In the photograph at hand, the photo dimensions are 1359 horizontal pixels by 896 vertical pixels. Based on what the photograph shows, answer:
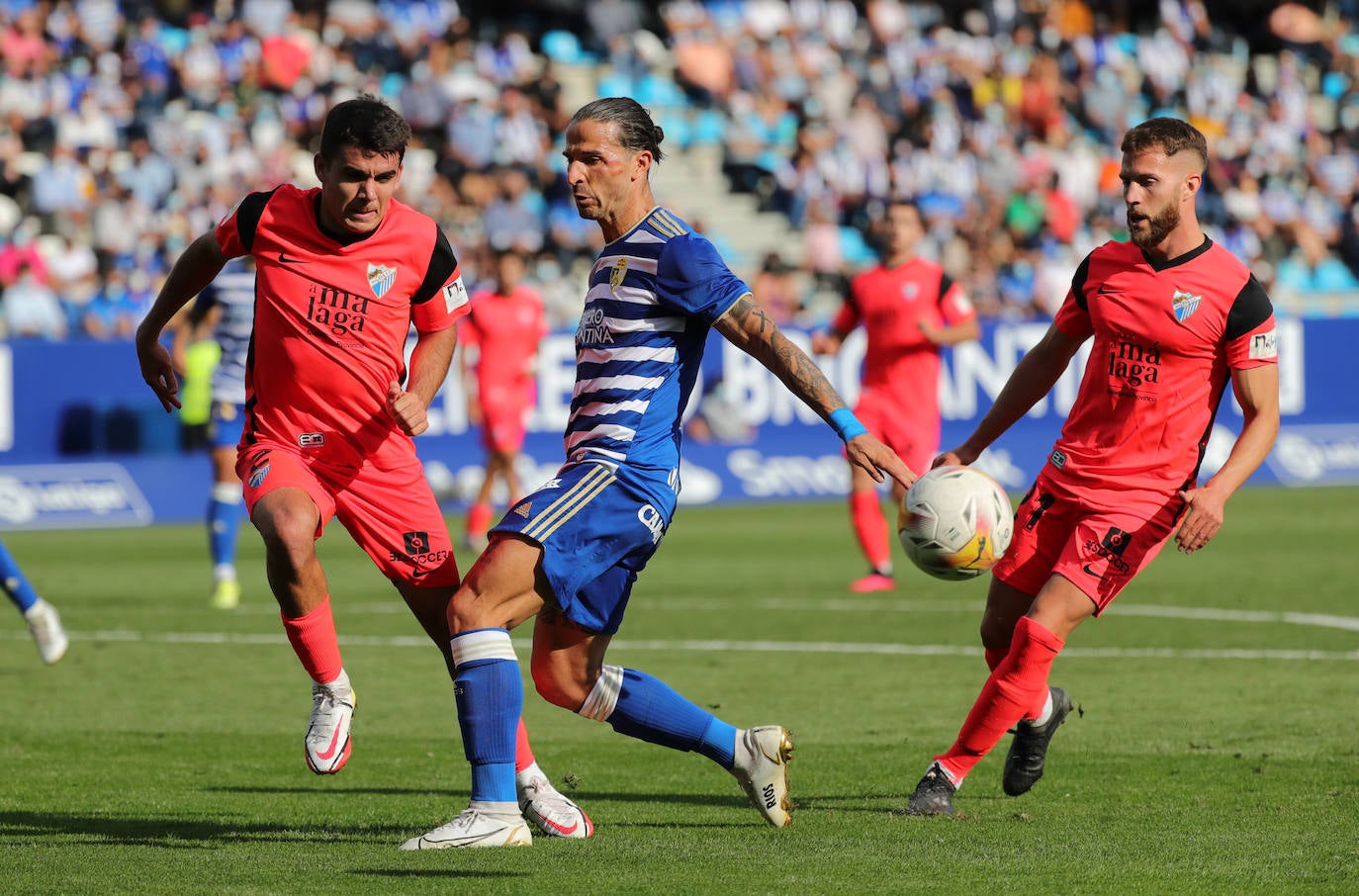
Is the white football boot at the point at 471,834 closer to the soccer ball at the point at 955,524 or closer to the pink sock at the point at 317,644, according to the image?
the pink sock at the point at 317,644

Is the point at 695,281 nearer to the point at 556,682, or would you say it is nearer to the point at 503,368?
the point at 556,682

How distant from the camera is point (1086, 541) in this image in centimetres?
648

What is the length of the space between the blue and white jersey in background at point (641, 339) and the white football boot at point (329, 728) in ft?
3.94

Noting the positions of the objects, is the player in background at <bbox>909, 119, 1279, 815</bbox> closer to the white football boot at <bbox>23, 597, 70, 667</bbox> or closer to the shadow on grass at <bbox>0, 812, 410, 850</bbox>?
the shadow on grass at <bbox>0, 812, 410, 850</bbox>

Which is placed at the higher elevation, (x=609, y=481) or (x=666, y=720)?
(x=609, y=481)

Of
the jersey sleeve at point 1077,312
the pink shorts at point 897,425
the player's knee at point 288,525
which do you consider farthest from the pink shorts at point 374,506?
the pink shorts at point 897,425

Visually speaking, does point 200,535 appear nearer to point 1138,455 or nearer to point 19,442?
point 19,442

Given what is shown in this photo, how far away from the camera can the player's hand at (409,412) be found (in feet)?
20.2

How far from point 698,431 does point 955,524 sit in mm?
16375

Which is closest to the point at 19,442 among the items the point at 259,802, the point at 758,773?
the point at 259,802

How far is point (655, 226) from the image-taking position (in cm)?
597

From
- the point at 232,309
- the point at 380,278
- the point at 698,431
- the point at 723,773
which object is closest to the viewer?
the point at 380,278

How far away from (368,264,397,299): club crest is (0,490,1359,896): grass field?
1859mm

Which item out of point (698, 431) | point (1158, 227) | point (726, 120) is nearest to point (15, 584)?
point (1158, 227)
